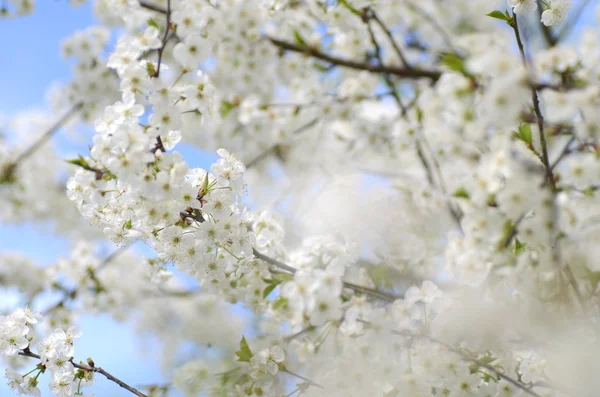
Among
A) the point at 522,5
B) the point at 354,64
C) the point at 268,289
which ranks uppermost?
the point at 354,64

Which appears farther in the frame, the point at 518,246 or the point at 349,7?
the point at 349,7

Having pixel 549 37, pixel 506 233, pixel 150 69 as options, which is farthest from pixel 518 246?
pixel 549 37

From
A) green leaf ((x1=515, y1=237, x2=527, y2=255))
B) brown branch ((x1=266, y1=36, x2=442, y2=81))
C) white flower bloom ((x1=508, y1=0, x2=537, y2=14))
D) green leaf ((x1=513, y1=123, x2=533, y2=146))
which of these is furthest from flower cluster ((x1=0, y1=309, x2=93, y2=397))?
brown branch ((x1=266, y1=36, x2=442, y2=81))

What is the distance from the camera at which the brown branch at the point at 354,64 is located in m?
3.40

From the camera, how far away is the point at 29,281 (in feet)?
17.2

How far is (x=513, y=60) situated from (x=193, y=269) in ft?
3.93

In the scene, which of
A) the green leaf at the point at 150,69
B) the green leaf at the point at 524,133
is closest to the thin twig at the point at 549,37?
the green leaf at the point at 524,133

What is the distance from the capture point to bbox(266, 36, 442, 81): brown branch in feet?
11.1

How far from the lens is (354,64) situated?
3482mm

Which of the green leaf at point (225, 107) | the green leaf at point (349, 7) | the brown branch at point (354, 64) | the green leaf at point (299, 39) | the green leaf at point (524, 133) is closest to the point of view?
the green leaf at point (524, 133)

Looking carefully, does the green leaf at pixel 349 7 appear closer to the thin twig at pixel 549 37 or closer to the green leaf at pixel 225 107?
the green leaf at pixel 225 107

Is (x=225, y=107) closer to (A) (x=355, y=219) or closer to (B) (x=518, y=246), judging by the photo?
(A) (x=355, y=219)

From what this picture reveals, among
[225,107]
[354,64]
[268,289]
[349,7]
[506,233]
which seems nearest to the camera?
[506,233]

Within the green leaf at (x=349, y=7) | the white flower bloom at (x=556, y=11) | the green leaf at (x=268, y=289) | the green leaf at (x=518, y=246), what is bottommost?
the green leaf at (x=518, y=246)
